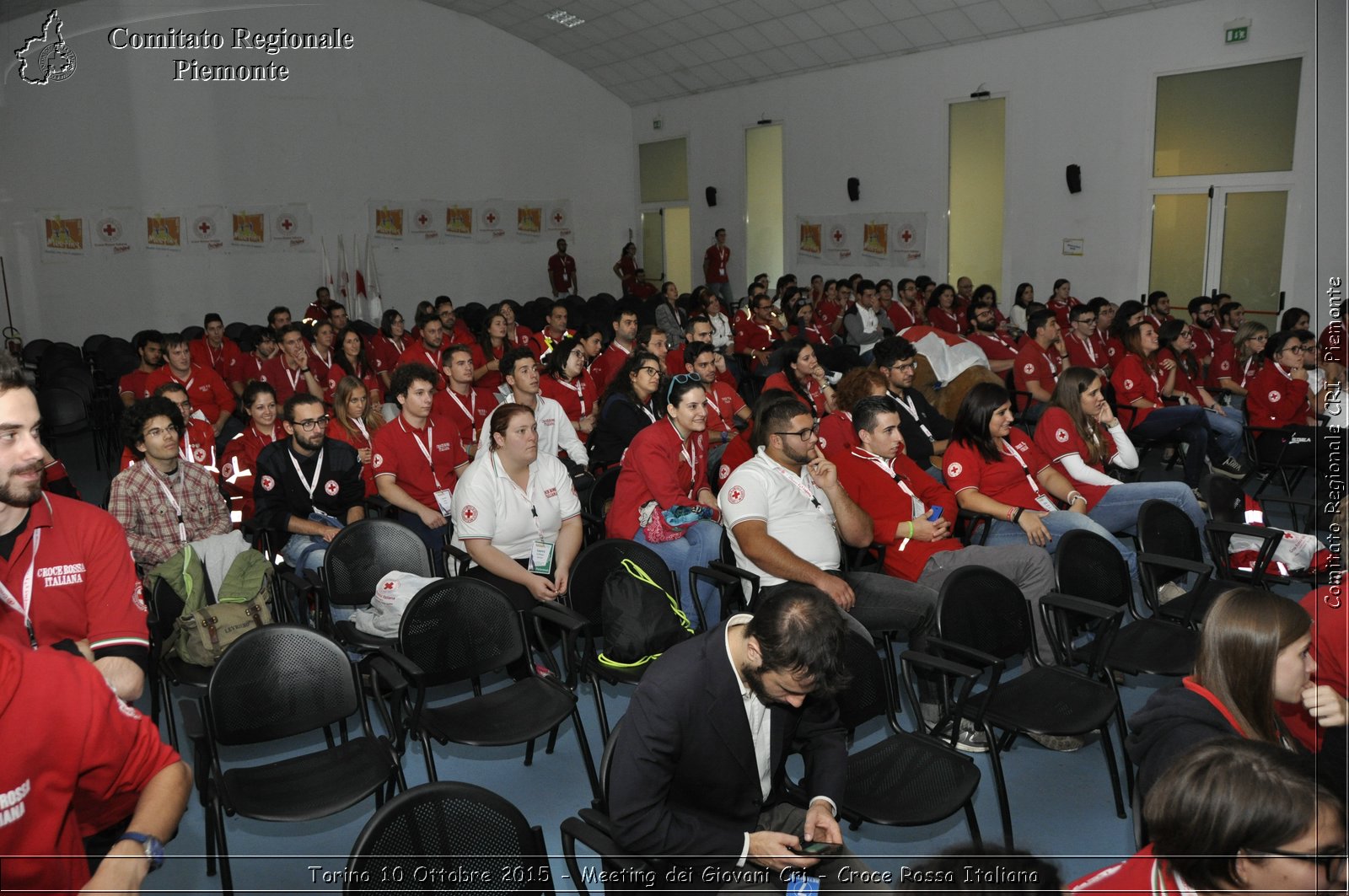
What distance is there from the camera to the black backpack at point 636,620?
3.38 m

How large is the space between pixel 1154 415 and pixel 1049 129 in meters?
6.48

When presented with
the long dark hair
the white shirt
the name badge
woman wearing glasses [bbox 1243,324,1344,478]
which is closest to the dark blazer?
the long dark hair

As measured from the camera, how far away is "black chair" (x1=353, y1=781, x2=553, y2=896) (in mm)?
1871

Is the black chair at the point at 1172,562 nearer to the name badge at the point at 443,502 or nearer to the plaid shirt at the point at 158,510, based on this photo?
the name badge at the point at 443,502

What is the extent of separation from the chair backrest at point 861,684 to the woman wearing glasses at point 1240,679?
0.88 metres

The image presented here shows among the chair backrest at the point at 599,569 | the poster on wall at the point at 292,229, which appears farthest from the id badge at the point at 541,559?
the poster on wall at the point at 292,229

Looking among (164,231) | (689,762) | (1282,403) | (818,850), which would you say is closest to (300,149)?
(164,231)

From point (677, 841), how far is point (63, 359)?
10.5m

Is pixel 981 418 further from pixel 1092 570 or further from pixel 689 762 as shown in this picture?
pixel 689 762

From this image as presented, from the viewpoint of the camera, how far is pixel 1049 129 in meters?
11.6

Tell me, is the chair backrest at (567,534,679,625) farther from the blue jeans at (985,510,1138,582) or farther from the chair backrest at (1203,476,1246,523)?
the chair backrest at (1203,476,1246,523)

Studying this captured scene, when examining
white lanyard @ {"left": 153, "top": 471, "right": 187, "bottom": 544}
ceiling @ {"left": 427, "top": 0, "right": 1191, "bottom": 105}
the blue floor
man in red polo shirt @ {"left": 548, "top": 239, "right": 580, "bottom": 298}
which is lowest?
the blue floor

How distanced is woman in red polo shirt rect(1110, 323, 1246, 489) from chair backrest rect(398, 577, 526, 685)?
500cm

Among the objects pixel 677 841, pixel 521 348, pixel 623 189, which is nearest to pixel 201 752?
pixel 677 841
